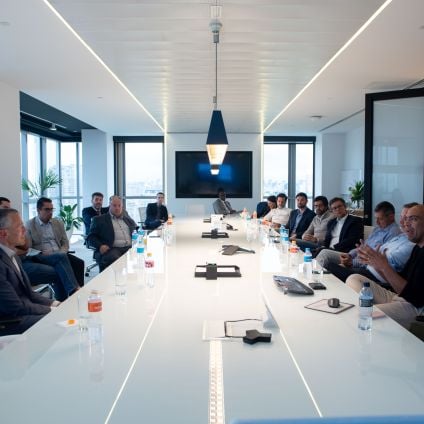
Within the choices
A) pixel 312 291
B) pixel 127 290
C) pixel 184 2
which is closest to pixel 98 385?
pixel 127 290

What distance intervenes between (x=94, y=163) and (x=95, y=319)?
10092 mm

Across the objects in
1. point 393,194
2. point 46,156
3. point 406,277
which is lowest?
point 406,277

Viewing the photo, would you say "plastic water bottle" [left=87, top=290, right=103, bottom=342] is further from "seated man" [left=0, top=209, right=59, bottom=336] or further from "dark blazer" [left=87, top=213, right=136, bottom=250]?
"dark blazer" [left=87, top=213, right=136, bottom=250]

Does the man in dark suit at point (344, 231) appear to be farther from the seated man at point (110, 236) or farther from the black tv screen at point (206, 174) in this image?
the black tv screen at point (206, 174)

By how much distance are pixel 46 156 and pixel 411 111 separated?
358 inches

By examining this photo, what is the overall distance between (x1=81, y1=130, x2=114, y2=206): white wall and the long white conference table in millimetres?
9490

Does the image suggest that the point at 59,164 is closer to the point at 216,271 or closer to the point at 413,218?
the point at 216,271

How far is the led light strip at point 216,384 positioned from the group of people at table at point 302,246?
4.52 ft

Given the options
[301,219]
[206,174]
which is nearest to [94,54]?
[301,219]

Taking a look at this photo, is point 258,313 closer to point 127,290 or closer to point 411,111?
point 127,290

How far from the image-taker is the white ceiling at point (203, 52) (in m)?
3.63

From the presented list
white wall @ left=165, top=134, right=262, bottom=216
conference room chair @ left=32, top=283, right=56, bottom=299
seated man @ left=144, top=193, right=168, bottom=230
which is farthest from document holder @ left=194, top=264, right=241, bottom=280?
white wall @ left=165, top=134, right=262, bottom=216

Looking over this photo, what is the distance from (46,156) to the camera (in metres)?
11.8

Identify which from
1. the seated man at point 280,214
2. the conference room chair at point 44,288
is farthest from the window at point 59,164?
the conference room chair at point 44,288
